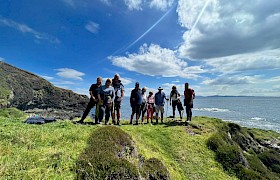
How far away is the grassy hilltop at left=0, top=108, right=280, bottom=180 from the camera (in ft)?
22.6

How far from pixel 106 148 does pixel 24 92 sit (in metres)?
93.7

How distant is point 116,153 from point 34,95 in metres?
94.8

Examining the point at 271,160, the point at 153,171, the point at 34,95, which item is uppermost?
the point at 34,95

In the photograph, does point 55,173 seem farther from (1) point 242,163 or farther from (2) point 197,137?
(1) point 242,163

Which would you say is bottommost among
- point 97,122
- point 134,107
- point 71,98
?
point 97,122

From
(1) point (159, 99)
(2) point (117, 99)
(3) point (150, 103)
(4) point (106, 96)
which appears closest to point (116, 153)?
(4) point (106, 96)

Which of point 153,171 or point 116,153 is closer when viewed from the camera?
point 116,153

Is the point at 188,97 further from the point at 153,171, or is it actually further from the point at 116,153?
the point at 116,153

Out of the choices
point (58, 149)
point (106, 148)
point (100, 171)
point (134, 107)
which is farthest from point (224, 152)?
point (58, 149)

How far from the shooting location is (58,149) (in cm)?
818

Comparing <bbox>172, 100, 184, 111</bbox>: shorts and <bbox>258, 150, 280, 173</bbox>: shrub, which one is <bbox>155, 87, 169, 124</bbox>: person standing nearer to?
<bbox>172, 100, 184, 111</bbox>: shorts

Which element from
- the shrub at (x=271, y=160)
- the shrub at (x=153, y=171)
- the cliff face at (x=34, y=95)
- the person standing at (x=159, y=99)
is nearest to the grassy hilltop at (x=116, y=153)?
the shrub at (x=153, y=171)

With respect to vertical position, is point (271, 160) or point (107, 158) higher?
point (107, 158)

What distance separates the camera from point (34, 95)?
301 ft
